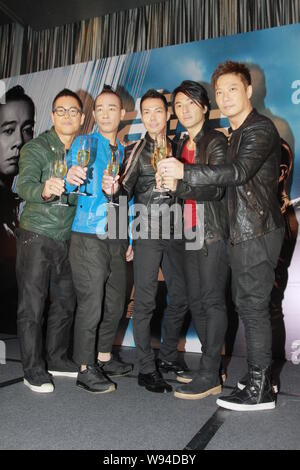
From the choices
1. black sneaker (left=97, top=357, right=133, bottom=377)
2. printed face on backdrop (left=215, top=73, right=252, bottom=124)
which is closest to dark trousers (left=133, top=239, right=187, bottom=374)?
black sneaker (left=97, top=357, right=133, bottom=377)

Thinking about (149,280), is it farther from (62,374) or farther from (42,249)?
(62,374)

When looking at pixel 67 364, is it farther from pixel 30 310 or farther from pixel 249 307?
pixel 249 307

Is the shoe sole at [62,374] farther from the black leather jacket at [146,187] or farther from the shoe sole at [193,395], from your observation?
the black leather jacket at [146,187]

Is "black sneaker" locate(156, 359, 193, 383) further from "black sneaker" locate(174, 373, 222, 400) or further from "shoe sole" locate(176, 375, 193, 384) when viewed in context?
"black sneaker" locate(174, 373, 222, 400)

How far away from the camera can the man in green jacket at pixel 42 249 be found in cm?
222

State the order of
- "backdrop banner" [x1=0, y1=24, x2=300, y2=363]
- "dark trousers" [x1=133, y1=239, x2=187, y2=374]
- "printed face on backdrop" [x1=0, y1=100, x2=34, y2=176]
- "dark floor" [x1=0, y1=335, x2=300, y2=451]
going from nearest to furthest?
"dark floor" [x1=0, y1=335, x2=300, y2=451], "dark trousers" [x1=133, y1=239, x2=187, y2=374], "backdrop banner" [x1=0, y1=24, x2=300, y2=363], "printed face on backdrop" [x1=0, y1=100, x2=34, y2=176]

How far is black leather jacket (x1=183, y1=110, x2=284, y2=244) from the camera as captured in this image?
190cm

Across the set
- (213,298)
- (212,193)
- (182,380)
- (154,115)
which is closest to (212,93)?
(154,115)

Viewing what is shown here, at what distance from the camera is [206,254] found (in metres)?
2.12

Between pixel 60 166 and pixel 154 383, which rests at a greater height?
pixel 60 166

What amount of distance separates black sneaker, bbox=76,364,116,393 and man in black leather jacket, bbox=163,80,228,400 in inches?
14.0

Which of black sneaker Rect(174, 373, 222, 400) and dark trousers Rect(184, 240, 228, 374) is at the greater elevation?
dark trousers Rect(184, 240, 228, 374)

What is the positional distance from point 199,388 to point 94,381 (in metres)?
0.53

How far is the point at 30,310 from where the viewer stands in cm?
224
